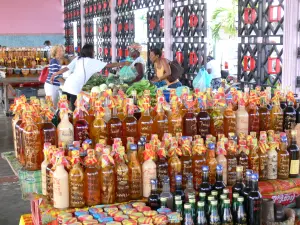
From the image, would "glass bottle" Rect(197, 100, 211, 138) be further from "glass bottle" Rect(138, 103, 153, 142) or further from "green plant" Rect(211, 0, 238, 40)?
"green plant" Rect(211, 0, 238, 40)

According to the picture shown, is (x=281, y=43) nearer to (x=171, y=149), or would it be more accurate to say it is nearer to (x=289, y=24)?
(x=289, y=24)

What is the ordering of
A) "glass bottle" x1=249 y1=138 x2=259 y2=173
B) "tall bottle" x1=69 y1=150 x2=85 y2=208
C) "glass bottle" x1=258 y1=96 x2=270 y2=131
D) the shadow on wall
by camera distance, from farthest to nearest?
the shadow on wall → "glass bottle" x1=258 y1=96 x2=270 y2=131 → "glass bottle" x1=249 y1=138 x2=259 y2=173 → "tall bottle" x1=69 y1=150 x2=85 y2=208

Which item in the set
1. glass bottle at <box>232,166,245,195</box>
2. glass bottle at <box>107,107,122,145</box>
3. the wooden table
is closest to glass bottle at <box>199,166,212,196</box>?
glass bottle at <box>232,166,245,195</box>

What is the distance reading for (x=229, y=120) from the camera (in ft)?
9.48

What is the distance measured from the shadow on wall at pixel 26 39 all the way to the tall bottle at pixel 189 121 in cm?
1516

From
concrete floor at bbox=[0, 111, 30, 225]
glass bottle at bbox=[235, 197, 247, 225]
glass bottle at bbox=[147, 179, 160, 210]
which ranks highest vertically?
glass bottle at bbox=[147, 179, 160, 210]

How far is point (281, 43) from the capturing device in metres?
5.43

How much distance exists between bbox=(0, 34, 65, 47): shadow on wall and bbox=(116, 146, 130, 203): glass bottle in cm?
1547

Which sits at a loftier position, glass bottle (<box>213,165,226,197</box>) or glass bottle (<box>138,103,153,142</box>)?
glass bottle (<box>138,103,153,142</box>)

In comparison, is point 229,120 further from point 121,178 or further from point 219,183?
point 121,178

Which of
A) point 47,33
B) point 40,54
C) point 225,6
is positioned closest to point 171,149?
point 225,6

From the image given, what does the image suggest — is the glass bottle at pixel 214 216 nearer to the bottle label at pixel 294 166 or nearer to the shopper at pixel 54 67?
the bottle label at pixel 294 166

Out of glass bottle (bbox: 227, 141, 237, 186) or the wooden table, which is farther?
the wooden table

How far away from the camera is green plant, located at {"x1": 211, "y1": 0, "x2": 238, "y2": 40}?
366 inches
